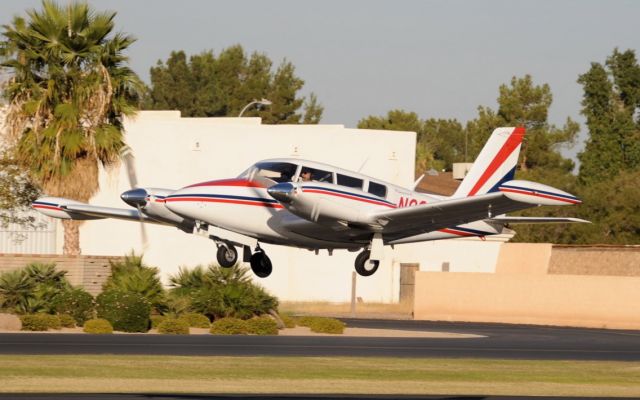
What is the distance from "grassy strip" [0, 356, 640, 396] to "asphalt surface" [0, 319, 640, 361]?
2047 millimetres

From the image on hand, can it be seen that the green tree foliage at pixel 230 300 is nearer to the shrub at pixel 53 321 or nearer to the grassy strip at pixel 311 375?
the shrub at pixel 53 321

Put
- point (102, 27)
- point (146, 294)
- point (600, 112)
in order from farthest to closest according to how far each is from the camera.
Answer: point (600, 112) < point (102, 27) < point (146, 294)

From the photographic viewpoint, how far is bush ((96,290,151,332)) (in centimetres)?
4116

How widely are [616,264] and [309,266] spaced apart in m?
15.0

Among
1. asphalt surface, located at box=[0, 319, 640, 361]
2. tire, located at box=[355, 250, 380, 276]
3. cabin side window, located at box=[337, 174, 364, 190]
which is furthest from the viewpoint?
asphalt surface, located at box=[0, 319, 640, 361]

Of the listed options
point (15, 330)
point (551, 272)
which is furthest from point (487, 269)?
point (15, 330)

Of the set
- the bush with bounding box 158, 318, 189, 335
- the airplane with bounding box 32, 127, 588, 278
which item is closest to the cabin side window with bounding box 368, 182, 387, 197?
the airplane with bounding box 32, 127, 588, 278

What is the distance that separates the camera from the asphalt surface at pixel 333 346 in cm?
3391

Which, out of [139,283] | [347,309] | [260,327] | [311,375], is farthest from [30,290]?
[347,309]

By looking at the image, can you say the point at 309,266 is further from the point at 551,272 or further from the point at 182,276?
the point at 182,276

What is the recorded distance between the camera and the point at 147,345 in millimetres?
35500

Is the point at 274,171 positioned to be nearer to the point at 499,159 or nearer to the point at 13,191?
the point at 499,159

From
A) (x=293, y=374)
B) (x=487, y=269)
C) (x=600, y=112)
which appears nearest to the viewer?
(x=293, y=374)

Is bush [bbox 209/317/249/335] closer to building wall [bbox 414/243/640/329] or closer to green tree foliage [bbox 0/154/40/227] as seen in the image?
green tree foliage [bbox 0/154/40/227]
